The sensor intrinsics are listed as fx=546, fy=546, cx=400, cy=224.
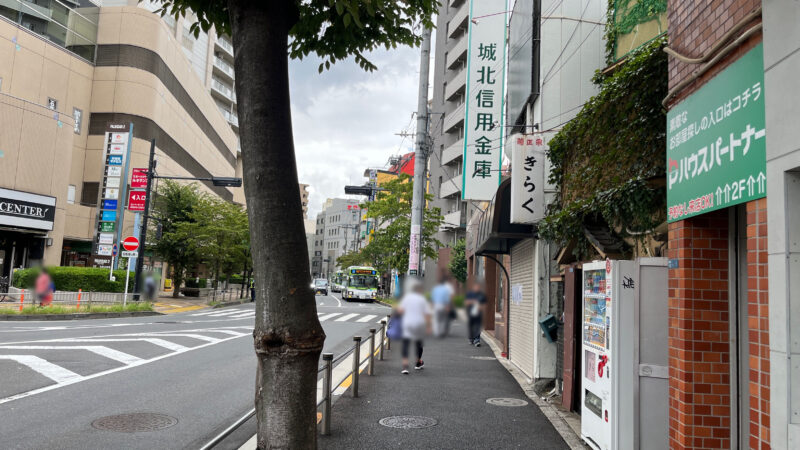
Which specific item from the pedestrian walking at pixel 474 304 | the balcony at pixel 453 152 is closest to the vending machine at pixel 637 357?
the pedestrian walking at pixel 474 304

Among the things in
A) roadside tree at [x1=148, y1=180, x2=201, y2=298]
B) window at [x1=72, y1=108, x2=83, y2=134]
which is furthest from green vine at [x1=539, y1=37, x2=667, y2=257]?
window at [x1=72, y1=108, x2=83, y2=134]

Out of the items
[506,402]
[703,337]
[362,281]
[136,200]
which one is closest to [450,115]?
[362,281]

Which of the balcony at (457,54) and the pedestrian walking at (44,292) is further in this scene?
the balcony at (457,54)

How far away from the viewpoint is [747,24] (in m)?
3.66

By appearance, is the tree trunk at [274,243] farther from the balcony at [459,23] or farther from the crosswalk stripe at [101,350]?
the balcony at [459,23]

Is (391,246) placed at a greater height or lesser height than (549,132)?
lesser

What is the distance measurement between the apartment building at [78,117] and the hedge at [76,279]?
10.3 feet

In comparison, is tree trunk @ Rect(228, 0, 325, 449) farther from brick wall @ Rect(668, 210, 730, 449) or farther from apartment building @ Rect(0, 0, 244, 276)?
apartment building @ Rect(0, 0, 244, 276)

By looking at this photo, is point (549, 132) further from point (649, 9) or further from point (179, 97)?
point (179, 97)

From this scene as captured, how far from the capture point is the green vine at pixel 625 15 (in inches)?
347

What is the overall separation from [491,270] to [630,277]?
1446cm

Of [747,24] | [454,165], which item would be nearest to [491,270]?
[747,24]

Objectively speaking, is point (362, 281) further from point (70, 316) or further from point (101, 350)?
point (101, 350)

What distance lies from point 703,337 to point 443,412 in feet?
13.9
